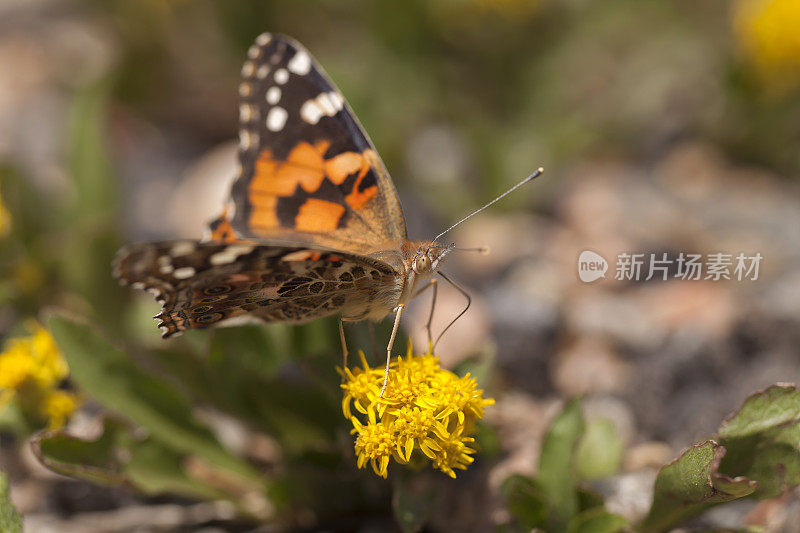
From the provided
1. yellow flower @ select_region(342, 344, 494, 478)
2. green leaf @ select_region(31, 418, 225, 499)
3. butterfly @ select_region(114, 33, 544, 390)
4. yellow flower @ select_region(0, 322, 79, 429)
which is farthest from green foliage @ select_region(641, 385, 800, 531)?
yellow flower @ select_region(0, 322, 79, 429)

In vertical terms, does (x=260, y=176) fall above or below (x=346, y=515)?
above

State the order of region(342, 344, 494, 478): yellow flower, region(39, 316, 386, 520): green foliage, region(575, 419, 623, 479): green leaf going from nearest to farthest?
region(342, 344, 494, 478): yellow flower → region(39, 316, 386, 520): green foliage → region(575, 419, 623, 479): green leaf

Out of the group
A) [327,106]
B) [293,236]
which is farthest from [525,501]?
[327,106]

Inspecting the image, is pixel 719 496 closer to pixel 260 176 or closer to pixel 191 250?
pixel 191 250

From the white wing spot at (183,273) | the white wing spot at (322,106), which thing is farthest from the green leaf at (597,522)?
the white wing spot at (322,106)

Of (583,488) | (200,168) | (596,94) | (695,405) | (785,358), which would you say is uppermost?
(596,94)

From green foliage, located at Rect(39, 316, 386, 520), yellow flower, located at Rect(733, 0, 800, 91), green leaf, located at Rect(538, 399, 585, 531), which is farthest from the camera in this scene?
yellow flower, located at Rect(733, 0, 800, 91)

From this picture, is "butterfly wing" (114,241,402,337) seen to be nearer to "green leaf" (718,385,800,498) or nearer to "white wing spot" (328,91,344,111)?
"white wing spot" (328,91,344,111)

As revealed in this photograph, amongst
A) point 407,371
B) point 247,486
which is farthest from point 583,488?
point 247,486
